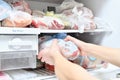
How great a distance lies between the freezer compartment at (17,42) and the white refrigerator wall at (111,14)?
57 centimetres

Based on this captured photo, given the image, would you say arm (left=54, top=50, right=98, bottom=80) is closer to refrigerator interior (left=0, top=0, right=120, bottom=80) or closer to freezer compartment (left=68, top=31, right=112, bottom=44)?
refrigerator interior (left=0, top=0, right=120, bottom=80)

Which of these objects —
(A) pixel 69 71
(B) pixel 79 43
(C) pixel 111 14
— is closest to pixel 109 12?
(C) pixel 111 14

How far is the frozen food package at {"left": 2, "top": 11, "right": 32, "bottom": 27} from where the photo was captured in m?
0.94

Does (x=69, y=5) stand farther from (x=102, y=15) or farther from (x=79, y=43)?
(x=79, y=43)

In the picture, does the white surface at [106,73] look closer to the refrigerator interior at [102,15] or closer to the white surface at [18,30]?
the refrigerator interior at [102,15]

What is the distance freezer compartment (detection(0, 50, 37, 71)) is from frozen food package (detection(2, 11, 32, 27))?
13 cm

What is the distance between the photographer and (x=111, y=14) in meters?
1.33

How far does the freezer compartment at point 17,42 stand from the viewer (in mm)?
931

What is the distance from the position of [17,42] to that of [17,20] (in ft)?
0.34

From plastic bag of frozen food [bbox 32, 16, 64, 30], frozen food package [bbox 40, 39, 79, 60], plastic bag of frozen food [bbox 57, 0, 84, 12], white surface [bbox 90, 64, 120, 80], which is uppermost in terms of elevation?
plastic bag of frozen food [bbox 57, 0, 84, 12]

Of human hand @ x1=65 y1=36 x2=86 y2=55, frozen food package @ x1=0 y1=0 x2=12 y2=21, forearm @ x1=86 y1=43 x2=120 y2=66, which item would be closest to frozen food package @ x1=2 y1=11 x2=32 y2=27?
frozen food package @ x1=0 y1=0 x2=12 y2=21

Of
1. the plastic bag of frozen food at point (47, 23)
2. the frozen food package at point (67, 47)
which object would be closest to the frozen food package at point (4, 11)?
the plastic bag of frozen food at point (47, 23)

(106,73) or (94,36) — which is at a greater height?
(94,36)

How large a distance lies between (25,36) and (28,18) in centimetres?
9
